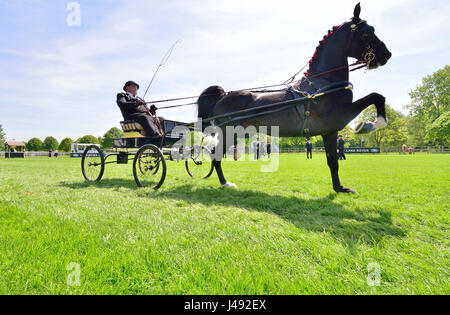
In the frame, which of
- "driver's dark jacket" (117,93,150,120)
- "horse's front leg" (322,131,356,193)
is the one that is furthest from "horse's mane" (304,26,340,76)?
"driver's dark jacket" (117,93,150,120)

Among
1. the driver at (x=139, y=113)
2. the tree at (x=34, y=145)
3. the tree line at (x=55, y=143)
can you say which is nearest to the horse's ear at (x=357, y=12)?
the driver at (x=139, y=113)

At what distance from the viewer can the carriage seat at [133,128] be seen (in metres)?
5.72

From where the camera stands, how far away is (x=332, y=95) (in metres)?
4.33

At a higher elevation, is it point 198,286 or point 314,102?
point 314,102

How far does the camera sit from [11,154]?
38.3m

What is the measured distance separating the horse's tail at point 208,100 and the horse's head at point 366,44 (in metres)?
3.17

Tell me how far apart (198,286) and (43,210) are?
2.99m

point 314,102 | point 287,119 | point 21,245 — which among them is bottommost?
point 21,245

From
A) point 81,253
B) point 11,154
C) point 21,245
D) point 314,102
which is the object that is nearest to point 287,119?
point 314,102

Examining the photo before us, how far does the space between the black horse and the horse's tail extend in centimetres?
107

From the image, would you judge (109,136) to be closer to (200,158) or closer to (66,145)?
(66,145)

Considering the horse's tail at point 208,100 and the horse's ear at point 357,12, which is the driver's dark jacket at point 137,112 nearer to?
the horse's tail at point 208,100

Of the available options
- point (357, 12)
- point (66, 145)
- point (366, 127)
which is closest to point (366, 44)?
point (357, 12)
